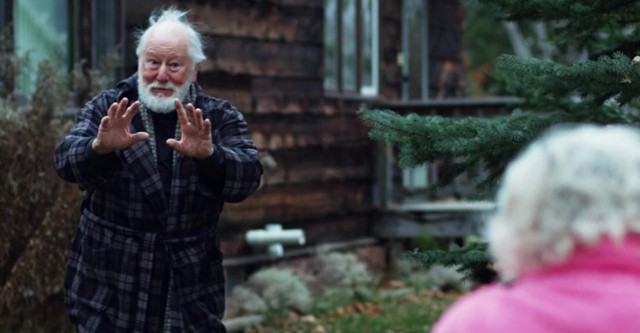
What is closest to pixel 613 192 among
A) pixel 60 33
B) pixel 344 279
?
pixel 60 33

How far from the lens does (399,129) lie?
5148 millimetres

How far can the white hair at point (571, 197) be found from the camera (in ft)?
6.40

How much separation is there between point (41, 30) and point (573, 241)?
6504 millimetres

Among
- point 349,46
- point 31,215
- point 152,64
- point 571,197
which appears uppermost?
point 349,46

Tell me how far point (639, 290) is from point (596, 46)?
14.8ft

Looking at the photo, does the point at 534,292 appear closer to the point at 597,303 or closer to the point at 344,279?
the point at 597,303

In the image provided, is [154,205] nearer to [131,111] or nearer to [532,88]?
[131,111]

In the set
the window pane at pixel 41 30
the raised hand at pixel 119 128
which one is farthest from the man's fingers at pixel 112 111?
the window pane at pixel 41 30

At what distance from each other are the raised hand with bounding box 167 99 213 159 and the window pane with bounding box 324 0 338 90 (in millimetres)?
6558

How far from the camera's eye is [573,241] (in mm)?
1973

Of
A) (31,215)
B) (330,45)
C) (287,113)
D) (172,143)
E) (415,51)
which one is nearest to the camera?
(172,143)

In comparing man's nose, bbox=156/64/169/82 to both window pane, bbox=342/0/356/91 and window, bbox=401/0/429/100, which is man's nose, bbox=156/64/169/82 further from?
window, bbox=401/0/429/100

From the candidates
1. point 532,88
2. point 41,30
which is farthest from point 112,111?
point 41,30

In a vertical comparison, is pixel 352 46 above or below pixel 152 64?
above
